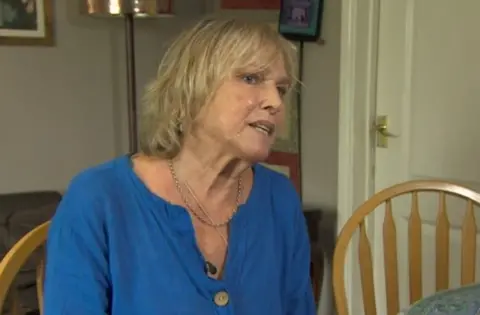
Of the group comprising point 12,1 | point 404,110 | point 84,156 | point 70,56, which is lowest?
point 84,156

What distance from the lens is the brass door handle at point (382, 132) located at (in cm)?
259

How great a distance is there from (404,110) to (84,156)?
134 cm

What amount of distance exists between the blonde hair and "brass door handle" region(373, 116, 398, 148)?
1.31 m

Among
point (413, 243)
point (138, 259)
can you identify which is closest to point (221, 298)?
point (138, 259)

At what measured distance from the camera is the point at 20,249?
4.20 feet

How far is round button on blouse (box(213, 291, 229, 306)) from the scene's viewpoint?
1272 mm

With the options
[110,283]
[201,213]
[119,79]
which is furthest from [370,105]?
[110,283]

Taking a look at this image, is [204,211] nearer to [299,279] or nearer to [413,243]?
[299,279]

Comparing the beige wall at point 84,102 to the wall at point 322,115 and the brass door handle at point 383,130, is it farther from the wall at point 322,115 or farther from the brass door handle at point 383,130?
the brass door handle at point 383,130

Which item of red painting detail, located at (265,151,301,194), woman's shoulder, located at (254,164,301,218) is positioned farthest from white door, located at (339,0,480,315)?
woman's shoulder, located at (254,164,301,218)

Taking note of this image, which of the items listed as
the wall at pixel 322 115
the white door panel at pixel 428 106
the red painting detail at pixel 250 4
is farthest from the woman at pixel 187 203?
the red painting detail at pixel 250 4

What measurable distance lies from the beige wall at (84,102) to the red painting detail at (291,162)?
30 mm

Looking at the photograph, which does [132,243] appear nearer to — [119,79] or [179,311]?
[179,311]

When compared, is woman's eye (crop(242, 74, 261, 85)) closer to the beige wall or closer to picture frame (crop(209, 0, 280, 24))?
the beige wall
